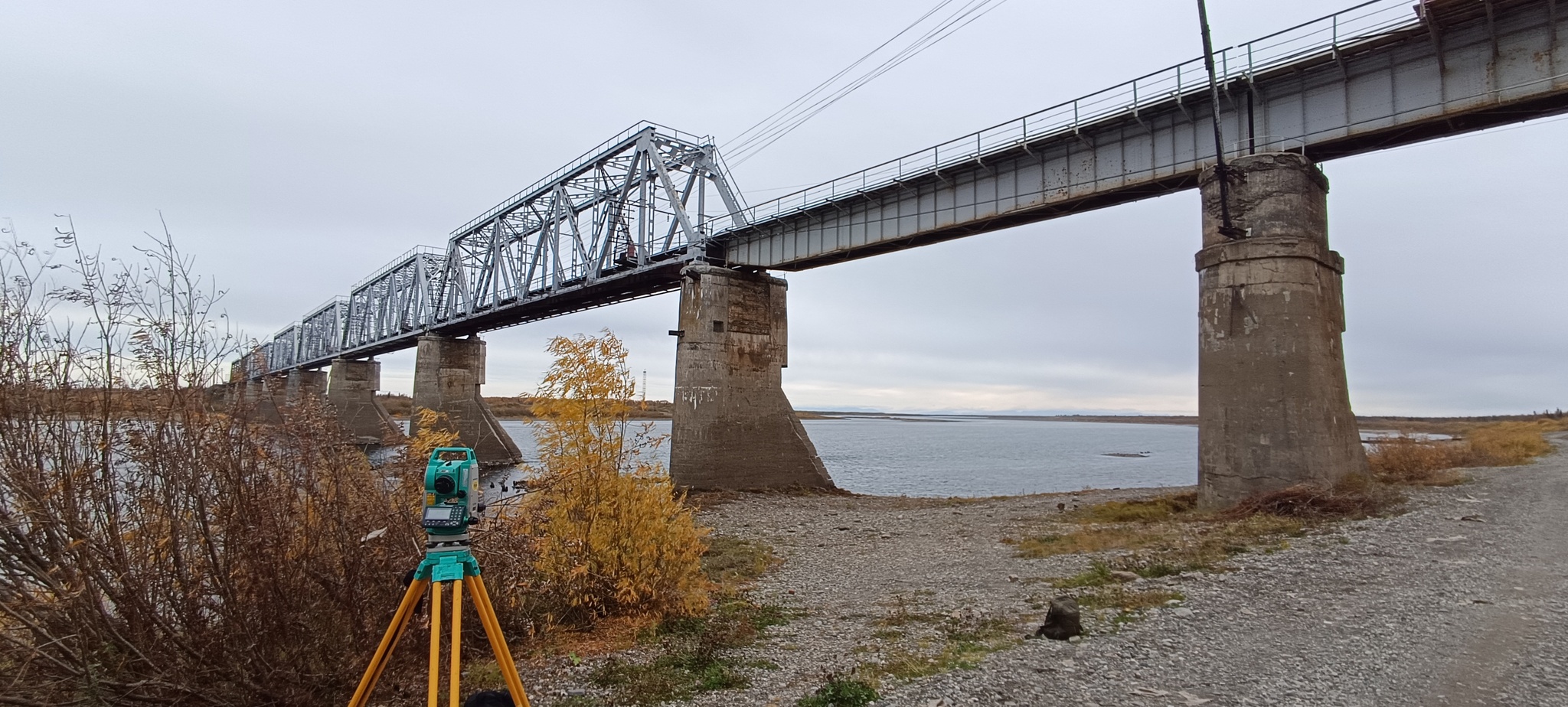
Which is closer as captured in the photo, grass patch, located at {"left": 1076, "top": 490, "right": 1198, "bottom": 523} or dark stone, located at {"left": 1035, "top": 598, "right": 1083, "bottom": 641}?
dark stone, located at {"left": 1035, "top": 598, "right": 1083, "bottom": 641}

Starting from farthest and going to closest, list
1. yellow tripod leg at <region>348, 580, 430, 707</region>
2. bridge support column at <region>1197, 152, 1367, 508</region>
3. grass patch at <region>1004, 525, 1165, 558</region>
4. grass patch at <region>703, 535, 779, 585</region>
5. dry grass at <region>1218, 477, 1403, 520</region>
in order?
bridge support column at <region>1197, 152, 1367, 508</region> → dry grass at <region>1218, 477, 1403, 520</region> → grass patch at <region>1004, 525, 1165, 558</region> → grass patch at <region>703, 535, 779, 585</region> → yellow tripod leg at <region>348, 580, 430, 707</region>

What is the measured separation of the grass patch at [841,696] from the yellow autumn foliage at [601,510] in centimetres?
305

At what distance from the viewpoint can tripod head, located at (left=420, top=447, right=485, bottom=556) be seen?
4152 millimetres

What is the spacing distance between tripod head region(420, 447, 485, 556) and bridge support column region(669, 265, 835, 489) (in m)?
22.0

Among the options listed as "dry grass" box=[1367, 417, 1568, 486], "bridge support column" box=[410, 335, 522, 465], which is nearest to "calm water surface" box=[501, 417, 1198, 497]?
"bridge support column" box=[410, 335, 522, 465]

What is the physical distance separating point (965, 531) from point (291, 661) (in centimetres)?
1362

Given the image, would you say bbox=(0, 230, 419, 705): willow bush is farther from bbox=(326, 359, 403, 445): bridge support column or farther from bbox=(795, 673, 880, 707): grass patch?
bbox=(326, 359, 403, 445): bridge support column

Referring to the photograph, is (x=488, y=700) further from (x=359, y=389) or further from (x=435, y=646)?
Answer: (x=359, y=389)

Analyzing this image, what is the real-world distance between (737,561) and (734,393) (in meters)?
14.6

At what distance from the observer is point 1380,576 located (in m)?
8.80

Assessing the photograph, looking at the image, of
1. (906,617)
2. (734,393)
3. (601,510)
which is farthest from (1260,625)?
(734,393)

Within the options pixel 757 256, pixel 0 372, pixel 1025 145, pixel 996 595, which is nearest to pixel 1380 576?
pixel 996 595

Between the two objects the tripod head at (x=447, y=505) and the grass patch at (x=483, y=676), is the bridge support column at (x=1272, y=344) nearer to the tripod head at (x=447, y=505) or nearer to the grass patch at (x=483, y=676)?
the grass patch at (x=483, y=676)

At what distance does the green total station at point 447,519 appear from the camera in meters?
4.13
